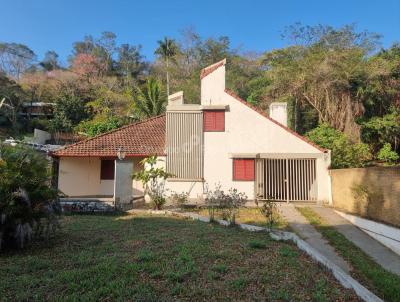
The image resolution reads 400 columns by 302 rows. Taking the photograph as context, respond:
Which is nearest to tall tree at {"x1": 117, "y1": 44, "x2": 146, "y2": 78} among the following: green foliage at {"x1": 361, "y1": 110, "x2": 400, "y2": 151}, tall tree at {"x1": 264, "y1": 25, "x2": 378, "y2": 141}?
tall tree at {"x1": 264, "y1": 25, "x2": 378, "y2": 141}

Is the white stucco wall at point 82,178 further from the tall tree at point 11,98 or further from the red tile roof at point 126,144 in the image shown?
the tall tree at point 11,98

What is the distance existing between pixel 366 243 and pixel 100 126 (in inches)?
1132

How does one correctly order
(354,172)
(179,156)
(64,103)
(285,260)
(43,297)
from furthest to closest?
(64,103)
(179,156)
(354,172)
(285,260)
(43,297)

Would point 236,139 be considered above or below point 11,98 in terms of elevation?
below

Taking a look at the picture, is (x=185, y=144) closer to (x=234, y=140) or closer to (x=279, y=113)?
(x=234, y=140)

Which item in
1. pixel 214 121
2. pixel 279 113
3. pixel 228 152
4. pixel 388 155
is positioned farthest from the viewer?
pixel 388 155

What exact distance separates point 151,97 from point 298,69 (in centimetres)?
1156

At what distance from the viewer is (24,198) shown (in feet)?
22.2

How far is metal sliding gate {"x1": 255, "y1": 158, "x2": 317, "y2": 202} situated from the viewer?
1794cm

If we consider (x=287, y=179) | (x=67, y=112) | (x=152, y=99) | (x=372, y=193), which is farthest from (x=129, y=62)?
(x=372, y=193)

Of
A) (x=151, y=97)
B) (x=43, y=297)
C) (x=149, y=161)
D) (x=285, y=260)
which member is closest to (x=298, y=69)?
(x=151, y=97)

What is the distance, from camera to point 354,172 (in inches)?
529

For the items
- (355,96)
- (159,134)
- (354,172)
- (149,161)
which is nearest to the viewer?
(354,172)

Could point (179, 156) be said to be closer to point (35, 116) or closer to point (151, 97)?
point (151, 97)
